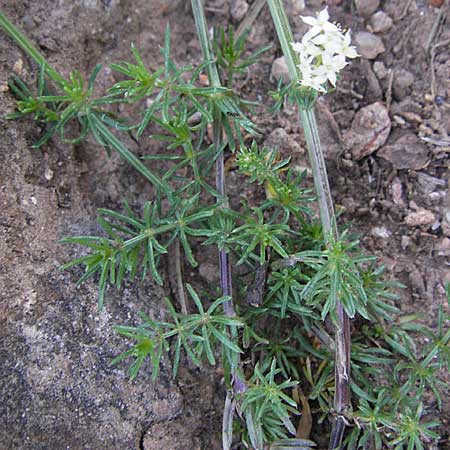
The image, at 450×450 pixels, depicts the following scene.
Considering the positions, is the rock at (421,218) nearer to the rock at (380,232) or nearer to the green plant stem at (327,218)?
the rock at (380,232)

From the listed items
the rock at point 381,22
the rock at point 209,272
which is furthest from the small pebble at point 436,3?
the rock at point 209,272

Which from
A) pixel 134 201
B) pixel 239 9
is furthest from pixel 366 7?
pixel 134 201

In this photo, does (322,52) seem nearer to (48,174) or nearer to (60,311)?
(48,174)

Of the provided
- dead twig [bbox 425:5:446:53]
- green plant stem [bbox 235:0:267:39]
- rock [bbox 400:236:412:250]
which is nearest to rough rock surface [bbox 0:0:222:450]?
green plant stem [bbox 235:0:267:39]

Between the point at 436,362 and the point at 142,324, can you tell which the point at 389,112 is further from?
the point at 142,324

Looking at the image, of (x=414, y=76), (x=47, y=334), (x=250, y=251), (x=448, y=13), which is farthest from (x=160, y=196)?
(x=448, y=13)

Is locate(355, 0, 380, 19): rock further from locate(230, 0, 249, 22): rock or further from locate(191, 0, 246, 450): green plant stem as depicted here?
locate(191, 0, 246, 450): green plant stem
